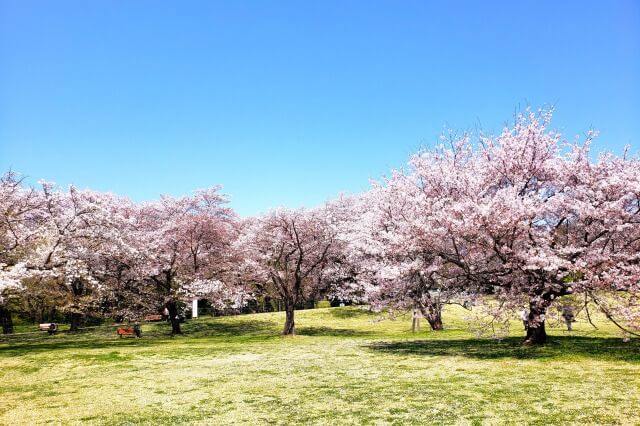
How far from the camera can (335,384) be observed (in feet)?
41.8

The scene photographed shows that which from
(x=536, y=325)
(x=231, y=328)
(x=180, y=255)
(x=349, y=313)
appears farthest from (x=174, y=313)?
(x=536, y=325)

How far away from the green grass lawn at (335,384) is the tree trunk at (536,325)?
625 mm

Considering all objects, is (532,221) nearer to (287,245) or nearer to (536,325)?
(536,325)

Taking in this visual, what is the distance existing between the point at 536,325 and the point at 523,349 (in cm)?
119

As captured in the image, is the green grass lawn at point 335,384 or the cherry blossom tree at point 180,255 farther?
the cherry blossom tree at point 180,255

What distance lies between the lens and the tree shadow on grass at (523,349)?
15320 mm

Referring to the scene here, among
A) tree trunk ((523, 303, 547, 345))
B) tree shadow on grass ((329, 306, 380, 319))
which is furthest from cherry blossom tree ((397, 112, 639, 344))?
tree shadow on grass ((329, 306, 380, 319))

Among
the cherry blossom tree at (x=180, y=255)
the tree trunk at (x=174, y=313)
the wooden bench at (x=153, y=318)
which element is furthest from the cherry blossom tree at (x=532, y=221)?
the wooden bench at (x=153, y=318)

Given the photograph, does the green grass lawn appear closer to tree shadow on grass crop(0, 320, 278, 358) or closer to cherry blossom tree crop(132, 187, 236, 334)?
tree shadow on grass crop(0, 320, 278, 358)

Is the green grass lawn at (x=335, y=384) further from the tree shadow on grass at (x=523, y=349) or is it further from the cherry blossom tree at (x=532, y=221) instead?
the cherry blossom tree at (x=532, y=221)

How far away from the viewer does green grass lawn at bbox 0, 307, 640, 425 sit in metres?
9.56

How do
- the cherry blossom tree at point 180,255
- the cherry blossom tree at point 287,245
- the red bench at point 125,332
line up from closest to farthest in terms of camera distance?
the cherry blossom tree at point 287,245, the red bench at point 125,332, the cherry blossom tree at point 180,255

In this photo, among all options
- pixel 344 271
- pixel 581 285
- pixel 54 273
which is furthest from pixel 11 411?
pixel 344 271

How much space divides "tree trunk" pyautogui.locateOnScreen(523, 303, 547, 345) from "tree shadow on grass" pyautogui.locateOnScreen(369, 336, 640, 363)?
383mm
